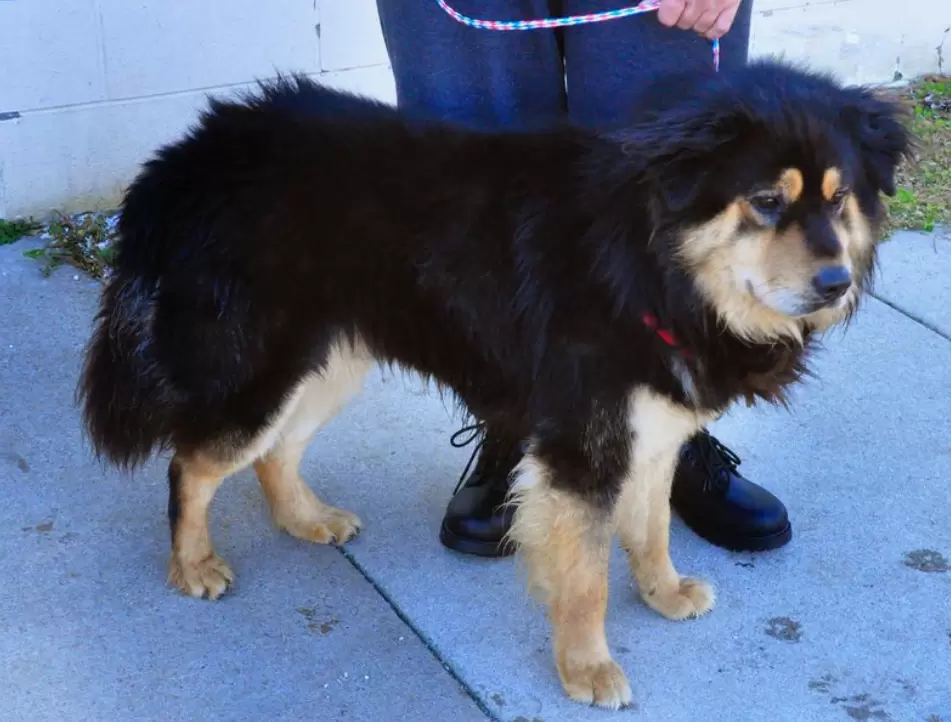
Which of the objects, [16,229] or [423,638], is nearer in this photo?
[423,638]

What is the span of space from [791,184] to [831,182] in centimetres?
9

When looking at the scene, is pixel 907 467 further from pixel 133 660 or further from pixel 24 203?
pixel 24 203

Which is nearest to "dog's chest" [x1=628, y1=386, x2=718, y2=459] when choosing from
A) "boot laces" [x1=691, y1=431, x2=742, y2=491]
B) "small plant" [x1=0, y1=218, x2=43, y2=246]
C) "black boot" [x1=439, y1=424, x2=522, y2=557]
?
"black boot" [x1=439, y1=424, x2=522, y2=557]

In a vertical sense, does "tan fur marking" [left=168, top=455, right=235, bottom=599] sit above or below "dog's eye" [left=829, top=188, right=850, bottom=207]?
below

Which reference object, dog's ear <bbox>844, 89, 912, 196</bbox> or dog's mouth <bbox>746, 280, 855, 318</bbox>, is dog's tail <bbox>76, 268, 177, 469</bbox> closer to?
dog's mouth <bbox>746, 280, 855, 318</bbox>

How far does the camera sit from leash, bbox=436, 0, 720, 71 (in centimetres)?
289

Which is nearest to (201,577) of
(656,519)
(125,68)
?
(656,519)

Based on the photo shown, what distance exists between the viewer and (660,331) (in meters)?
2.70

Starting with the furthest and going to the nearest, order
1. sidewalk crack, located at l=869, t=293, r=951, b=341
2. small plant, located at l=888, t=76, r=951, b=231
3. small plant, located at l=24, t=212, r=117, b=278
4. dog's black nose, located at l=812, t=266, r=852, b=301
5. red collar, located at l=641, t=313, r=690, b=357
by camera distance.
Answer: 1. small plant, located at l=888, t=76, r=951, b=231
2. small plant, located at l=24, t=212, r=117, b=278
3. sidewalk crack, located at l=869, t=293, r=951, b=341
4. red collar, located at l=641, t=313, r=690, b=357
5. dog's black nose, located at l=812, t=266, r=852, b=301

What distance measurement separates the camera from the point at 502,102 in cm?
→ 320

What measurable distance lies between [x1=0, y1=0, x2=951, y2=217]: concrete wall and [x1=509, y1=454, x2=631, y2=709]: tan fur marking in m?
2.76

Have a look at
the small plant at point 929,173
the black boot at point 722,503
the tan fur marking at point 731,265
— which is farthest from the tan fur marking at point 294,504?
the small plant at point 929,173

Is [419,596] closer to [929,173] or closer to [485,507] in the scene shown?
[485,507]

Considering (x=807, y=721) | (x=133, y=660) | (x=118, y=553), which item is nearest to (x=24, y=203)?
(x=118, y=553)
